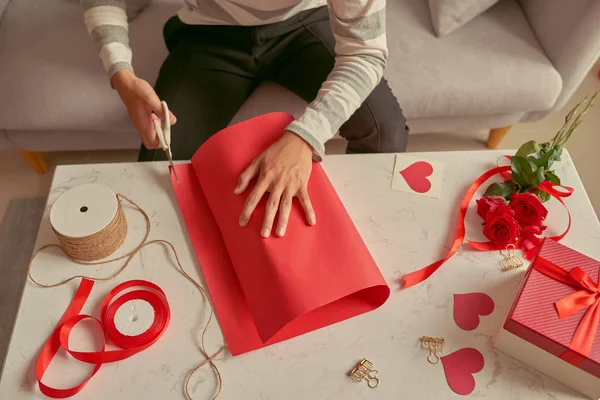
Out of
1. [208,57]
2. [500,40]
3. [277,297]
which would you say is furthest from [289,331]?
[500,40]

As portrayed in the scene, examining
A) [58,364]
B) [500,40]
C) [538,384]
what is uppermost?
[500,40]

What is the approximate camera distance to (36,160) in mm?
1532

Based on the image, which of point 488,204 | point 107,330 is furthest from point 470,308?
point 107,330

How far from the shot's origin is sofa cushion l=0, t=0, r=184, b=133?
4.09 ft

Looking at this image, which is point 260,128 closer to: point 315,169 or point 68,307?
point 315,169

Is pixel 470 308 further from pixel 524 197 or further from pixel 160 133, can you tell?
pixel 160 133

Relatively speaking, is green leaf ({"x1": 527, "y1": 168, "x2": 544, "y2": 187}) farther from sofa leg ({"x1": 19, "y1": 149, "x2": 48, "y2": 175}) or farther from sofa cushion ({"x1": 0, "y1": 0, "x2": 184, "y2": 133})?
sofa leg ({"x1": 19, "y1": 149, "x2": 48, "y2": 175})

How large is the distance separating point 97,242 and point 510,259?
72cm

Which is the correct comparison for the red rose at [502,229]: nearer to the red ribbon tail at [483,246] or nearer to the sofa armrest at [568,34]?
the red ribbon tail at [483,246]

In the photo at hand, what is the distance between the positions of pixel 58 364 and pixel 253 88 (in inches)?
31.5

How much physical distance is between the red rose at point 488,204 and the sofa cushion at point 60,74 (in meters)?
0.87

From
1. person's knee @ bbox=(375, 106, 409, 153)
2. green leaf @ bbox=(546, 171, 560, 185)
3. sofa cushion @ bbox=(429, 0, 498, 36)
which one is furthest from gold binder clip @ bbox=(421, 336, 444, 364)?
sofa cushion @ bbox=(429, 0, 498, 36)

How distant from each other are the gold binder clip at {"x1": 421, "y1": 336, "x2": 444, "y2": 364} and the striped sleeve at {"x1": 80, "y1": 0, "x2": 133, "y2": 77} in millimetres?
821

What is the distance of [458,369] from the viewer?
76 cm
